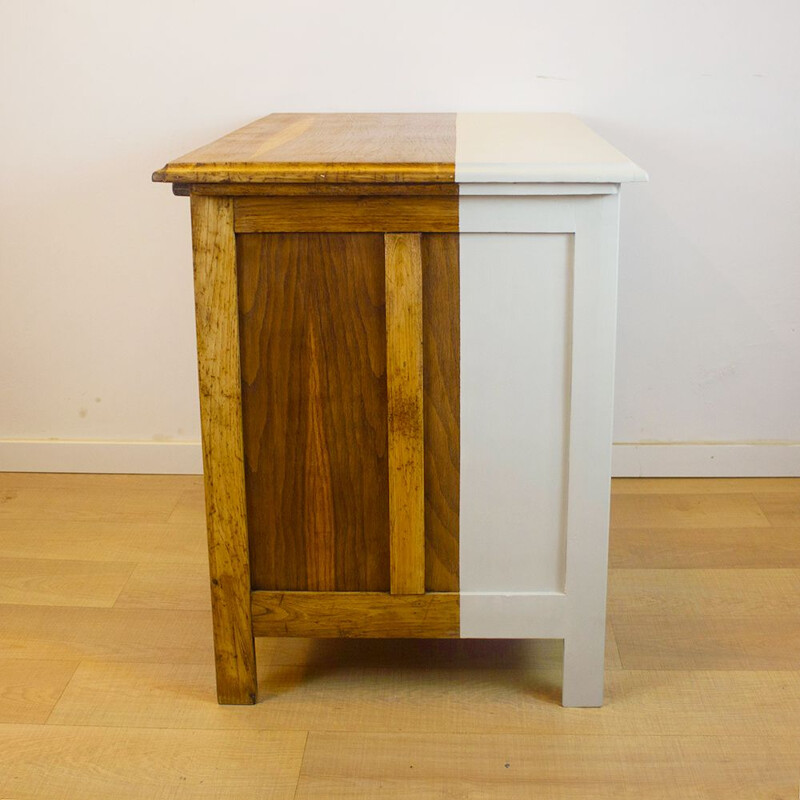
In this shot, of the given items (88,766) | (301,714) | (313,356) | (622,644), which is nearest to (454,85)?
(313,356)

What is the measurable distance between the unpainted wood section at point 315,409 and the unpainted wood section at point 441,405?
57 millimetres

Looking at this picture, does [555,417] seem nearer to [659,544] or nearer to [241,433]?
[241,433]

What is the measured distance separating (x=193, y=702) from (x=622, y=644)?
645mm

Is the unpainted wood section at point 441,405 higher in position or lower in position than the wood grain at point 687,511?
higher

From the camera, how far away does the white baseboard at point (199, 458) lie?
2.30 meters

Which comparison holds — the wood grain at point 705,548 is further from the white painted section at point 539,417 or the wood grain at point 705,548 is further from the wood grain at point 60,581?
the wood grain at point 60,581

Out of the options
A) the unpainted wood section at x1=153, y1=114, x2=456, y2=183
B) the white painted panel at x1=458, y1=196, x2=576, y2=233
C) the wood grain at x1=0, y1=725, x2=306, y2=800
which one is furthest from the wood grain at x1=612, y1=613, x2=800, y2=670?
the unpainted wood section at x1=153, y1=114, x2=456, y2=183

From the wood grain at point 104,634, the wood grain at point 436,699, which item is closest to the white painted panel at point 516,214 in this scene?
the wood grain at point 436,699

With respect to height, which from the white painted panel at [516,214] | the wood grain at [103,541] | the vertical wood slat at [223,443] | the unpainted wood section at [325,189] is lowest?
the wood grain at [103,541]

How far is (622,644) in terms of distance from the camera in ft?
5.52

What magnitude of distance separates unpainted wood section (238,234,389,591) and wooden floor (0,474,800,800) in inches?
7.8

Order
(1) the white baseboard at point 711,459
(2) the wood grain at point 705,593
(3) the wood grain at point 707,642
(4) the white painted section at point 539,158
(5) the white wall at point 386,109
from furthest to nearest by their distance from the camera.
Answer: (1) the white baseboard at point 711,459
(5) the white wall at point 386,109
(2) the wood grain at point 705,593
(3) the wood grain at point 707,642
(4) the white painted section at point 539,158

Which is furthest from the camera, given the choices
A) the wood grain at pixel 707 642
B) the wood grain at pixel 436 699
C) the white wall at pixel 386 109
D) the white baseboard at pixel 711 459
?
the white baseboard at pixel 711 459

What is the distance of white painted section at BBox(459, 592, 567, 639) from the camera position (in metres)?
1.49
